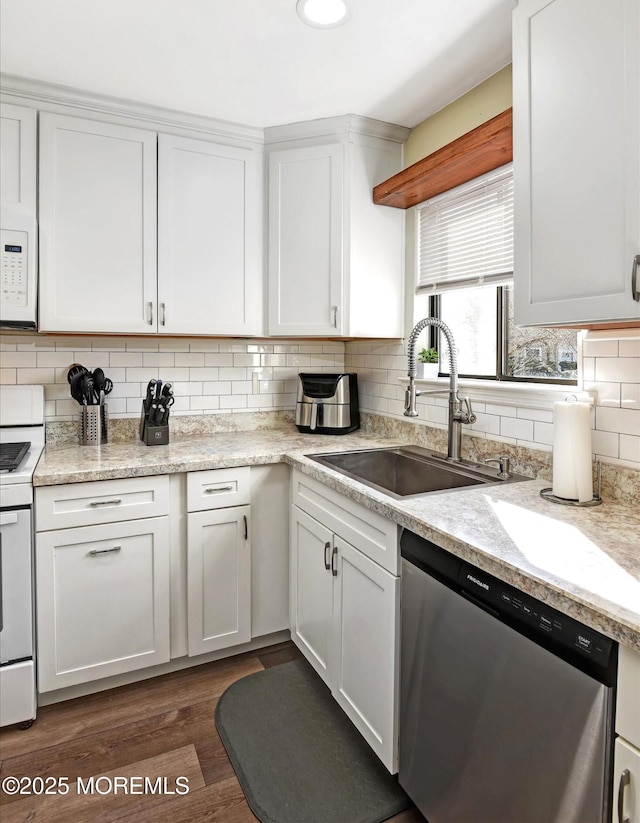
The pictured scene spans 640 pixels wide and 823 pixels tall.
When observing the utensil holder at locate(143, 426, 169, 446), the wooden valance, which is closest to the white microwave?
the utensil holder at locate(143, 426, 169, 446)

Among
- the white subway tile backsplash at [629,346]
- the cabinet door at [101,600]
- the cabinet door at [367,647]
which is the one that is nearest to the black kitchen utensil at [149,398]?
Result: the cabinet door at [101,600]

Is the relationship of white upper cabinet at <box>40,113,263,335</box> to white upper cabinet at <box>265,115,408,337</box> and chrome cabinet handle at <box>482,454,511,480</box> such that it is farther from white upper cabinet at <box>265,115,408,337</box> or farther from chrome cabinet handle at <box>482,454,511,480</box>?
chrome cabinet handle at <box>482,454,511,480</box>

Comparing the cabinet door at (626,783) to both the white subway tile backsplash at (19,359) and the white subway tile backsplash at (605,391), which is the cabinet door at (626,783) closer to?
the white subway tile backsplash at (605,391)

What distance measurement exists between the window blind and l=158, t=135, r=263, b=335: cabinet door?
2.63 feet

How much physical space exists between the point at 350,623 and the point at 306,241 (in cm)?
168

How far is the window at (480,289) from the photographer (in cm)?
191

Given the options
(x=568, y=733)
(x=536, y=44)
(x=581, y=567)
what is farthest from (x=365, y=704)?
(x=536, y=44)

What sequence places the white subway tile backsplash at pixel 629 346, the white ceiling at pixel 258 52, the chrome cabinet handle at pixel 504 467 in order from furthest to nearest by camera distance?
the chrome cabinet handle at pixel 504 467, the white ceiling at pixel 258 52, the white subway tile backsplash at pixel 629 346

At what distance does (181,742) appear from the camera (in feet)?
5.80

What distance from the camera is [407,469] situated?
2215 mm

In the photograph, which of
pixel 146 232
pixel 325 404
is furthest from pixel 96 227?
pixel 325 404

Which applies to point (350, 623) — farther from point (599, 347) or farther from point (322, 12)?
point (322, 12)

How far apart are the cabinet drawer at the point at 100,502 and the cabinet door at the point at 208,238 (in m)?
0.74

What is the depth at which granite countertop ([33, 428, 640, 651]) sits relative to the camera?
93 cm
